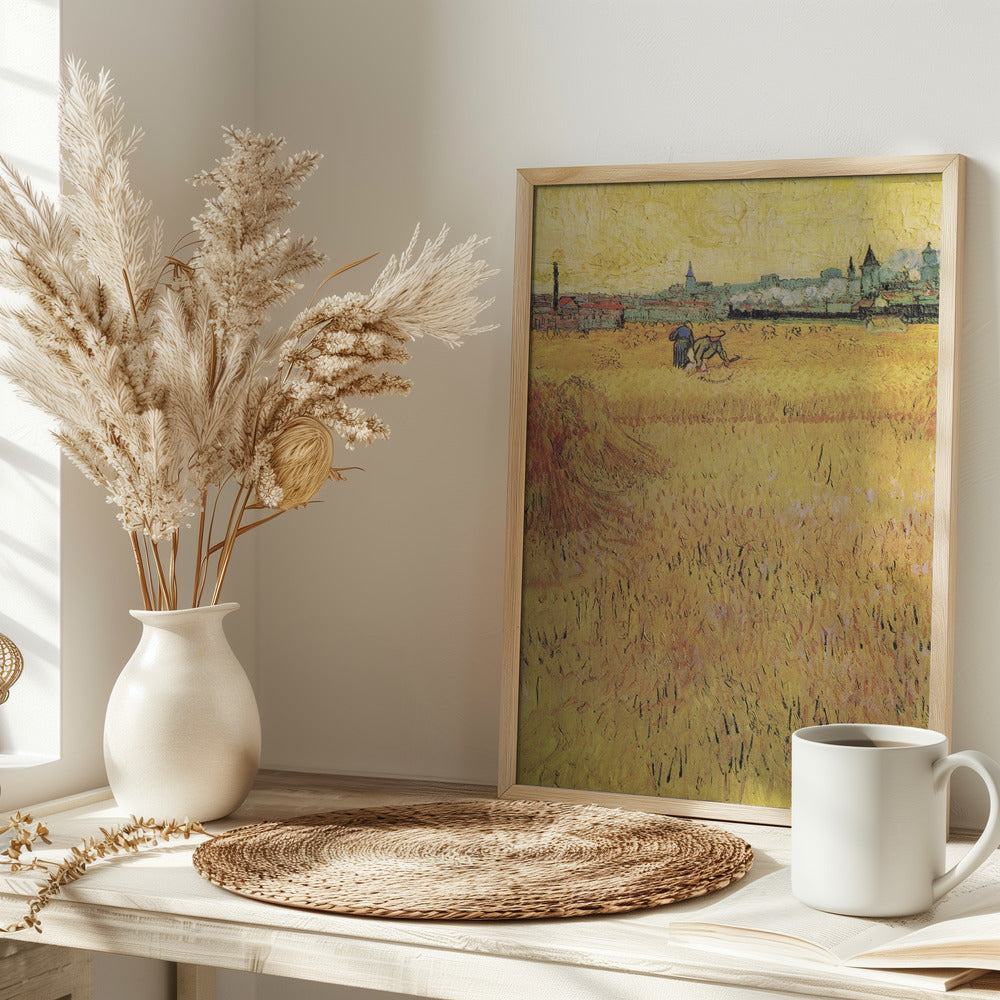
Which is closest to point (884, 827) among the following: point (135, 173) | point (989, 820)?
point (989, 820)

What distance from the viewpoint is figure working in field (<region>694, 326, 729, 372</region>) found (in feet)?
3.99

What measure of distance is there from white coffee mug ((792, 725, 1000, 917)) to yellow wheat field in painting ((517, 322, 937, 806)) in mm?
354

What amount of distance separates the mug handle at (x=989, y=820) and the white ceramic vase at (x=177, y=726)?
63 cm

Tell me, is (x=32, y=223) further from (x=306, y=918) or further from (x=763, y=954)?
(x=763, y=954)

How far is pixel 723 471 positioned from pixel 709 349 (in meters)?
0.13

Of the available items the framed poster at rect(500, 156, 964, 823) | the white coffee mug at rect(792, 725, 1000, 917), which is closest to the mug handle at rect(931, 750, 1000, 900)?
the white coffee mug at rect(792, 725, 1000, 917)

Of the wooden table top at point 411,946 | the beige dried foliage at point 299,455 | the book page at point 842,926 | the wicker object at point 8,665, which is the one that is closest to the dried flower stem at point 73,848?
the wooden table top at point 411,946

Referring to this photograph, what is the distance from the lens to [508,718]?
4.09ft

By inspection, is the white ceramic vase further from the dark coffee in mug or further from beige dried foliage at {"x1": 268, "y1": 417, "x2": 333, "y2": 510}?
the dark coffee in mug

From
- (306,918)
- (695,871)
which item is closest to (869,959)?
(695,871)

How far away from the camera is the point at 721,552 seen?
1205mm

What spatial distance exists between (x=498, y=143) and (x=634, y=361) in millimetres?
325

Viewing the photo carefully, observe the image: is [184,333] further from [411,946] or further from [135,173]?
[411,946]

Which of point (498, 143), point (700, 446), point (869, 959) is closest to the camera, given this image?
point (869, 959)
